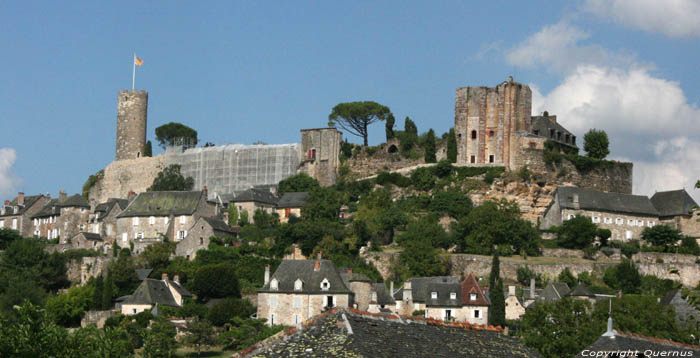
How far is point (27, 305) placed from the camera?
23.3 metres

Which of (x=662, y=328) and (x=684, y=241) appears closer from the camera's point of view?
(x=662, y=328)

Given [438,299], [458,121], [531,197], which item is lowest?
[438,299]

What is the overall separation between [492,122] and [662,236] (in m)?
14.8

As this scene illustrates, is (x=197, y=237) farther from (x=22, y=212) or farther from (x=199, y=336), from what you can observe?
(x=22, y=212)

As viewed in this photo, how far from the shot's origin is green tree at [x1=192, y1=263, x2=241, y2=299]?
5928cm

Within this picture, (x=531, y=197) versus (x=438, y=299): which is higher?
(x=531, y=197)

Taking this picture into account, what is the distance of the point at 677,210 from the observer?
7038 centimetres

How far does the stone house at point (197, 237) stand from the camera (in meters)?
67.6

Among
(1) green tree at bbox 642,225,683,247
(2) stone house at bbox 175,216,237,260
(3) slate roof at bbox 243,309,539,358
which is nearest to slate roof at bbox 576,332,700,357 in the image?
(3) slate roof at bbox 243,309,539,358

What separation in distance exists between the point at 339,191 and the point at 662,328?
4087cm

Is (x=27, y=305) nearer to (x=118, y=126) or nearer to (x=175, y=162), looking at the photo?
(x=175, y=162)

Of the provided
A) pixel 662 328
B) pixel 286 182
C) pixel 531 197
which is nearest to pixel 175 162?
pixel 286 182

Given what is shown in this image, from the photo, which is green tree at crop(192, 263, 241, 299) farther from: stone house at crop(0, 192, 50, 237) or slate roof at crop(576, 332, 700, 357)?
slate roof at crop(576, 332, 700, 357)

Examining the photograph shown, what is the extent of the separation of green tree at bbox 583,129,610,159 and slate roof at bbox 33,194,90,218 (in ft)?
122
